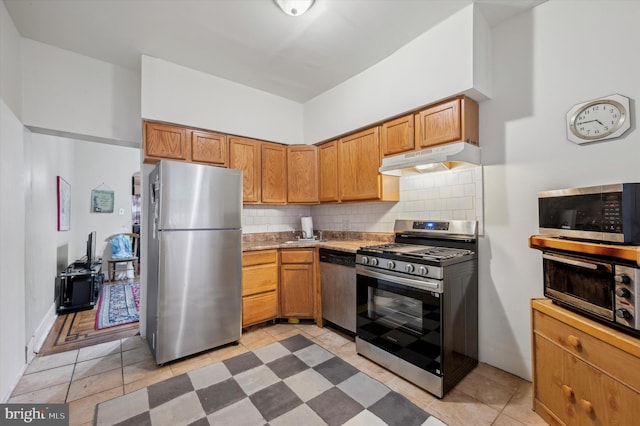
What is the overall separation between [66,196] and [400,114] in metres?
5.42

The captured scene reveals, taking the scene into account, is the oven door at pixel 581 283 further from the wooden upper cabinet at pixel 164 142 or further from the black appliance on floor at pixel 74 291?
the black appliance on floor at pixel 74 291

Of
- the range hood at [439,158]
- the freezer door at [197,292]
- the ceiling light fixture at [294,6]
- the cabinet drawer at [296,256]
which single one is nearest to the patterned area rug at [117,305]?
the freezer door at [197,292]

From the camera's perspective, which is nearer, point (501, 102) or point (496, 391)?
point (496, 391)

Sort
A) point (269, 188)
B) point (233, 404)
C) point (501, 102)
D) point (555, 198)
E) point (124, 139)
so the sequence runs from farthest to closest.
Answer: point (269, 188)
point (124, 139)
point (501, 102)
point (233, 404)
point (555, 198)

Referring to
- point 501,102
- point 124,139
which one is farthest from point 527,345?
Answer: point 124,139

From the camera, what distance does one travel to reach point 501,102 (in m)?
2.18

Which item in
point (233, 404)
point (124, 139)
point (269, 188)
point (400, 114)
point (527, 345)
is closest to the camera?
point (233, 404)

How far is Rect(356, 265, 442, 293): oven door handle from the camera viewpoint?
1.89 m

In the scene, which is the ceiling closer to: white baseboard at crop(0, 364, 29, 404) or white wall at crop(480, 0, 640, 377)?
white wall at crop(480, 0, 640, 377)

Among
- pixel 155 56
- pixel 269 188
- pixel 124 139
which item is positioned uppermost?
pixel 155 56

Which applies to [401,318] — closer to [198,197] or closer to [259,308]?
[259,308]

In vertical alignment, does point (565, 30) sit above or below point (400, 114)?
above

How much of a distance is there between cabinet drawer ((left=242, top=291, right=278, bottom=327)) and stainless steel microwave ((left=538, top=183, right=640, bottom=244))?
2546mm

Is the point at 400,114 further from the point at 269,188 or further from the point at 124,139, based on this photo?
the point at 124,139
